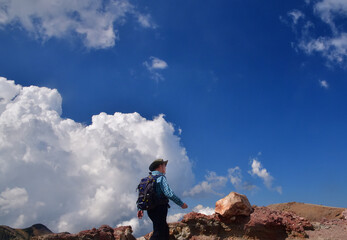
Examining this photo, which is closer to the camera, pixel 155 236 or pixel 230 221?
pixel 155 236

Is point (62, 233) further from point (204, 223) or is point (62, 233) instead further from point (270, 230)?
point (270, 230)

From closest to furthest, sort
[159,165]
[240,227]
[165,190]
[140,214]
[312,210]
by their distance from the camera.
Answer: [165,190]
[140,214]
[159,165]
[240,227]
[312,210]

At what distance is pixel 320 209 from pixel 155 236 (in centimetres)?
1399

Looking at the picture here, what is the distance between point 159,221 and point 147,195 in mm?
735

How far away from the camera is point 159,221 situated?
277 inches

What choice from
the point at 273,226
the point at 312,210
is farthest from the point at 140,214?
the point at 312,210

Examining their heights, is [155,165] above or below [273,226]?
above

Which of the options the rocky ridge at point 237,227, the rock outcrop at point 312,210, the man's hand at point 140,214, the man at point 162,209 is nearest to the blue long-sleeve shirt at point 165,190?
the man at point 162,209

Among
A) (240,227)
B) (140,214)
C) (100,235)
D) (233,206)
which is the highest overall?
(233,206)

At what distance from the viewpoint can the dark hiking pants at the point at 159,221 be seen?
7.00 m

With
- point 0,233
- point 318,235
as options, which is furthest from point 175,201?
point 0,233

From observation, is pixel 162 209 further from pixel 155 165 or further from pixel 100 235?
pixel 100 235

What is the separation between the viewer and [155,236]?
23.0ft

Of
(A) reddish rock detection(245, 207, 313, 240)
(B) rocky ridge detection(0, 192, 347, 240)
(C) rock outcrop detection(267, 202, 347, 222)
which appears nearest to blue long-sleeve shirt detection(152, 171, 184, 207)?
(B) rocky ridge detection(0, 192, 347, 240)
